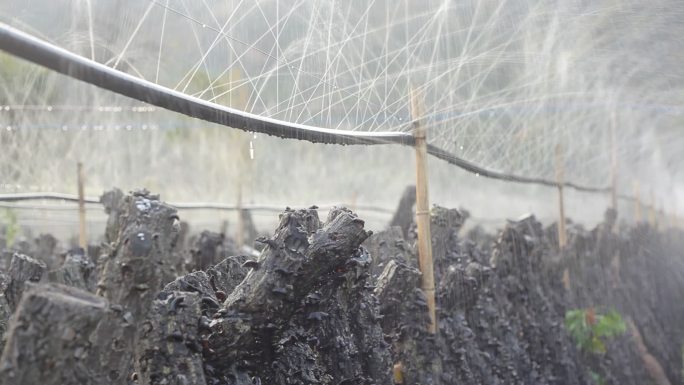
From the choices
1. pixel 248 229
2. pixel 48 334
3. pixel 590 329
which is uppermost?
pixel 248 229

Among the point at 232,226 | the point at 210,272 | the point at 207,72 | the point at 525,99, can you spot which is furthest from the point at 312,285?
the point at 232,226

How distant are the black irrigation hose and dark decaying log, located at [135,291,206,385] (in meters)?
0.70

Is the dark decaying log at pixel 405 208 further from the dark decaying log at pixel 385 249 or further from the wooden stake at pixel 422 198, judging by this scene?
the dark decaying log at pixel 385 249

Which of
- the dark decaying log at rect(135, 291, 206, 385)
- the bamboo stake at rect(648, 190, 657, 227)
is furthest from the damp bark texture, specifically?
the bamboo stake at rect(648, 190, 657, 227)

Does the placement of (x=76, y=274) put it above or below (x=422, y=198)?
below

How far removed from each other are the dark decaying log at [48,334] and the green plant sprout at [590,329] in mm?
7515

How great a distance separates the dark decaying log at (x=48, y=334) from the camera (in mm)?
2881

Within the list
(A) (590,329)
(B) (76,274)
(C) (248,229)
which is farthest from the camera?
(C) (248,229)

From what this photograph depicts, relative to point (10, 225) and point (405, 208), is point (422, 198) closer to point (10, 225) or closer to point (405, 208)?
point (405, 208)

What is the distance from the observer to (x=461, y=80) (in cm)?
720

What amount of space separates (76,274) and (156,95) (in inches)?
73.7

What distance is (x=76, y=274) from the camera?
5219mm

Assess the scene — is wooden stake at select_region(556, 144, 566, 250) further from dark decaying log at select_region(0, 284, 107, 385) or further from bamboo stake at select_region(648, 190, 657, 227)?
dark decaying log at select_region(0, 284, 107, 385)

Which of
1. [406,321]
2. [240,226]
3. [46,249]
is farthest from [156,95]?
[240,226]
